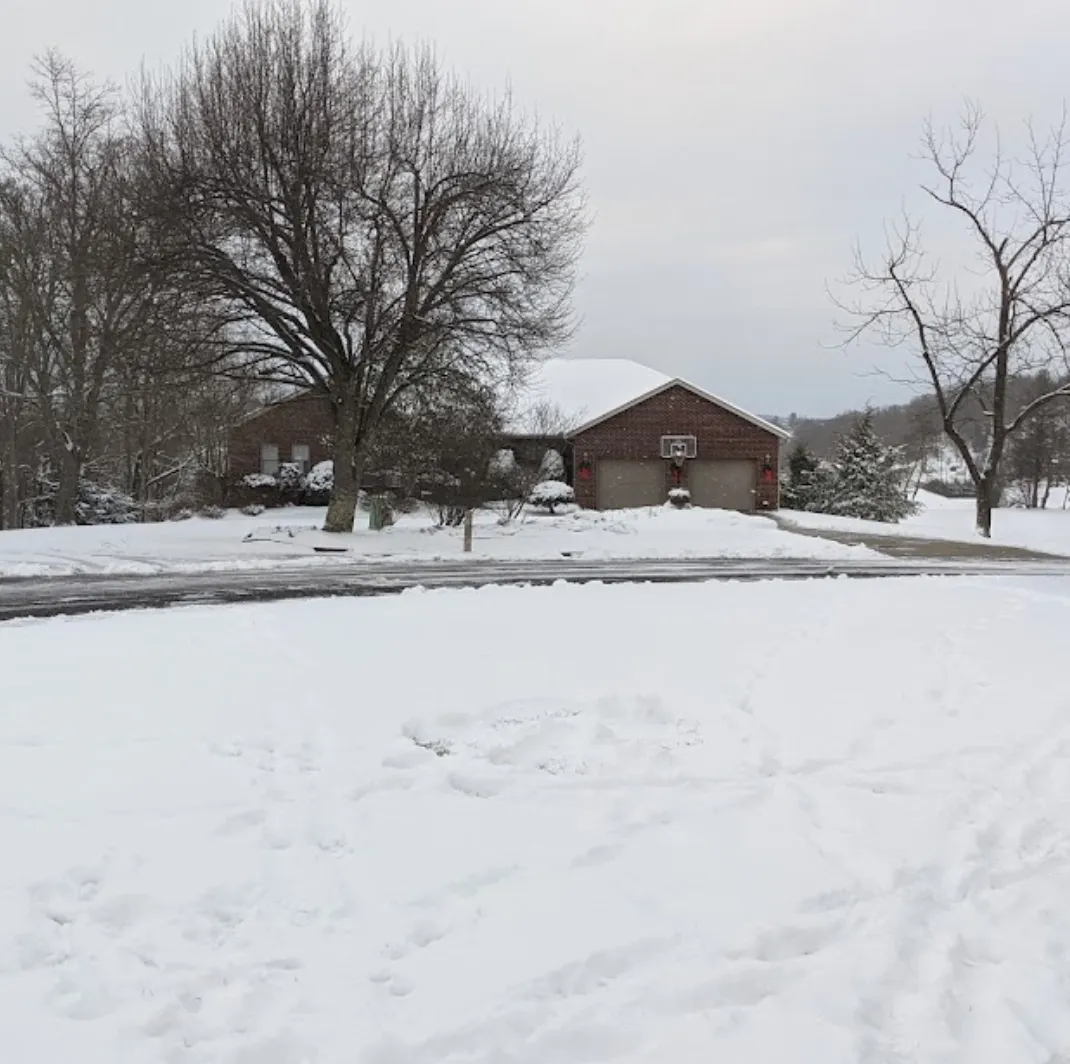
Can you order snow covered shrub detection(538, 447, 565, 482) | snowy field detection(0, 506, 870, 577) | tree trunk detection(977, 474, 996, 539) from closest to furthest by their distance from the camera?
snowy field detection(0, 506, 870, 577)
tree trunk detection(977, 474, 996, 539)
snow covered shrub detection(538, 447, 565, 482)

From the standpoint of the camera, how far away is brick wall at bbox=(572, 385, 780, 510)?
35781 mm

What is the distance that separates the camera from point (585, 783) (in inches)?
199

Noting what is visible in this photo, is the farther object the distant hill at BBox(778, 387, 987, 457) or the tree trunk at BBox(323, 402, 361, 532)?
the distant hill at BBox(778, 387, 987, 457)

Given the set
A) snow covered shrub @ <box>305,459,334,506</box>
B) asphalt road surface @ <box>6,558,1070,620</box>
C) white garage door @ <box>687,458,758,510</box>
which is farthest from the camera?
white garage door @ <box>687,458,758,510</box>

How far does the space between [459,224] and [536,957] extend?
1887 cm

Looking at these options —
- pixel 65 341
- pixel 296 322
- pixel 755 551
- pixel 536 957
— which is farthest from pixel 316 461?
pixel 536 957

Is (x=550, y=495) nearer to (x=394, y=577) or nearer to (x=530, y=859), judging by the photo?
(x=394, y=577)

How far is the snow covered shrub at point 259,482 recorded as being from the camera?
115ft

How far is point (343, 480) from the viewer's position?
72.8 ft

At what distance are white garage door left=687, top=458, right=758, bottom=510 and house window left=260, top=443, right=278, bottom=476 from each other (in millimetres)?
15957

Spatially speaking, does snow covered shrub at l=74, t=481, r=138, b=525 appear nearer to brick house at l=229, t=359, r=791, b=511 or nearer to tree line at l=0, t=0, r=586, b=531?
brick house at l=229, t=359, r=791, b=511

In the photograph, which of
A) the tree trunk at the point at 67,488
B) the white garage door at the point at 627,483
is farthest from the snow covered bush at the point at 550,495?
the tree trunk at the point at 67,488

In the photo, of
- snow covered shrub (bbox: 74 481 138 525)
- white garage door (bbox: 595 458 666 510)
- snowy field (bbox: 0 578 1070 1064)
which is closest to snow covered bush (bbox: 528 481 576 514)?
white garage door (bbox: 595 458 666 510)

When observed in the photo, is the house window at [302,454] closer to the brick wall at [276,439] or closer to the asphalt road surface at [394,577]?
the brick wall at [276,439]
